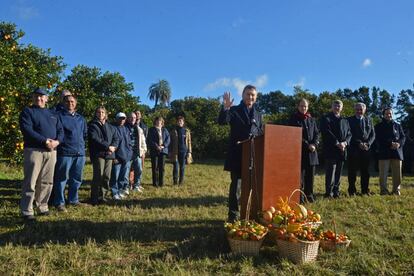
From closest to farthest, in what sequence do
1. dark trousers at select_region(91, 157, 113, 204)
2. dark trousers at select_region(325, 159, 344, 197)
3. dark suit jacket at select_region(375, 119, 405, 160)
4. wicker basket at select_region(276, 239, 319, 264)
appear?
wicker basket at select_region(276, 239, 319, 264) → dark trousers at select_region(91, 157, 113, 204) → dark trousers at select_region(325, 159, 344, 197) → dark suit jacket at select_region(375, 119, 405, 160)

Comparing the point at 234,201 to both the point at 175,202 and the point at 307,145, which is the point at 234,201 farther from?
the point at 307,145

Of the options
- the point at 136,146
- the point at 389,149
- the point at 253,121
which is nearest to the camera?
the point at 253,121

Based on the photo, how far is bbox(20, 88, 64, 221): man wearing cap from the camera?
6270 mm

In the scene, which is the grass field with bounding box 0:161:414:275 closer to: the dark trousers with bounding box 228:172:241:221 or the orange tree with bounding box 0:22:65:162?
the dark trousers with bounding box 228:172:241:221

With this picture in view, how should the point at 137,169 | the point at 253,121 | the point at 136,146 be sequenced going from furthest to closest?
the point at 137,169
the point at 136,146
the point at 253,121

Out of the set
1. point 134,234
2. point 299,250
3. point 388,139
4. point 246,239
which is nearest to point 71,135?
point 134,234

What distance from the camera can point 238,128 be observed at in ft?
19.9

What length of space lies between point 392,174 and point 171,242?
6649 mm

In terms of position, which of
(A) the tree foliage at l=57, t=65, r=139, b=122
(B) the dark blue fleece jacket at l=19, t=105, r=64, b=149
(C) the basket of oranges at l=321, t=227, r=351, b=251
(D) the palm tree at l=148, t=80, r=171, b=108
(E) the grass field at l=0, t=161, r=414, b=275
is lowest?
(E) the grass field at l=0, t=161, r=414, b=275

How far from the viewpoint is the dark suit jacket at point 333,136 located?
8855mm

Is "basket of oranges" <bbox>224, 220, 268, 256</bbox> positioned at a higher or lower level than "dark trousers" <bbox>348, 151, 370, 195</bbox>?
lower

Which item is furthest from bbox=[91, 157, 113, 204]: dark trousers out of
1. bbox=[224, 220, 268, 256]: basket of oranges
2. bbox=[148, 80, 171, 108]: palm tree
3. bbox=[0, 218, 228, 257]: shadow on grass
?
bbox=[148, 80, 171, 108]: palm tree

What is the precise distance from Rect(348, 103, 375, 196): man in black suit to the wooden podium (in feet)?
13.7

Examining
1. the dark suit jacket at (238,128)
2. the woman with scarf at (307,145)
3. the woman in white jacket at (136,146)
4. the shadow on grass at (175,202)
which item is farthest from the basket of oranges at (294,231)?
the woman in white jacket at (136,146)
